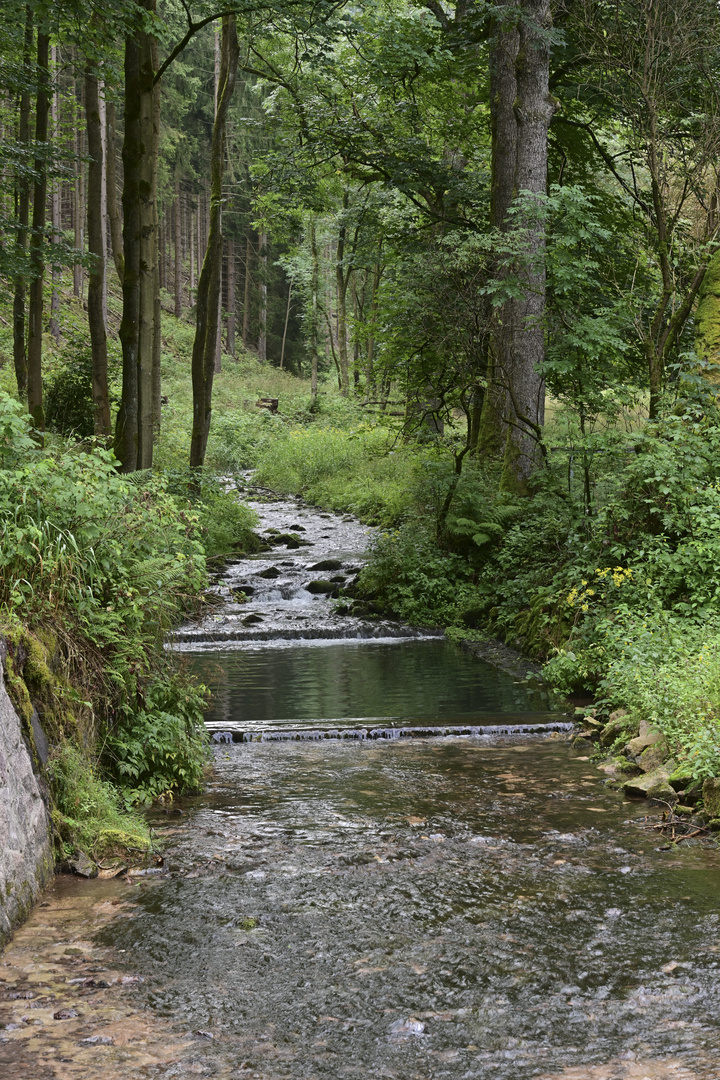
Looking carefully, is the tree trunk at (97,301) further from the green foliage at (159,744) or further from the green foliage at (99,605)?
the green foliage at (159,744)

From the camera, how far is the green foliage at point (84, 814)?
185 inches

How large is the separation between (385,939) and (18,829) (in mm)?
1731

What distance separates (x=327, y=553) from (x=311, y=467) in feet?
28.0

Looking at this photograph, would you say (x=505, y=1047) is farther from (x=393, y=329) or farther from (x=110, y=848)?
(x=393, y=329)

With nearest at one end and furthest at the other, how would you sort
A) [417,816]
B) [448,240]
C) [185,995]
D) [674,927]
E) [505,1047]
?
[505,1047], [185,995], [674,927], [417,816], [448,240]

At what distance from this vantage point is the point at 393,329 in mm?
14812

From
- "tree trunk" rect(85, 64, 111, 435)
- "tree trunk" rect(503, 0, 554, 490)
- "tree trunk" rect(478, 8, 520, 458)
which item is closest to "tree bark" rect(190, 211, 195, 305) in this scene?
"tree trunk" rect(85, 64, 111, 435)

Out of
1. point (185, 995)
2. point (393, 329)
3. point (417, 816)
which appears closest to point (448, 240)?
point (393, 329)

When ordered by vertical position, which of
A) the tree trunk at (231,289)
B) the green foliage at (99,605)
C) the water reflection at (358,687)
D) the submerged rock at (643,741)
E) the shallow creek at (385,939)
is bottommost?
the water reflection at (358,687)

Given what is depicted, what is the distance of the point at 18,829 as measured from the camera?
13.3 feet

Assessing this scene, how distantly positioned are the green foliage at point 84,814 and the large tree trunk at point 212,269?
12.1 meters

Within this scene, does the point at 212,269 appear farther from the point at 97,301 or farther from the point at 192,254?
the point at 192,254

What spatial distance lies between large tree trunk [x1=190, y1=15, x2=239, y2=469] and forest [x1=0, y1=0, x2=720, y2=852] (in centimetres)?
6

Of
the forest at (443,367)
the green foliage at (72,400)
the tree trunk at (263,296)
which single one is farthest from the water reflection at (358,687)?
the tree trunk at (263,296)
